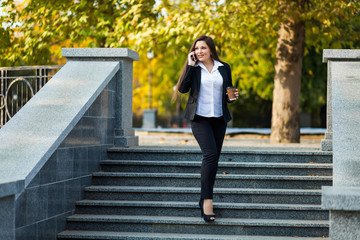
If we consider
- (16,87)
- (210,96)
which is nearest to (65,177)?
(210,96)

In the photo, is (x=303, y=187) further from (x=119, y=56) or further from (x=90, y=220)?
(x=119, y=56)

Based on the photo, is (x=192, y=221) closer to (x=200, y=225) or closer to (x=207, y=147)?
(x=200, y=225)

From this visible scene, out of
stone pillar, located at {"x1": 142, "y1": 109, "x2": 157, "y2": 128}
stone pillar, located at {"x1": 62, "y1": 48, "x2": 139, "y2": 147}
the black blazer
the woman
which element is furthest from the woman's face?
stone pillar, located at {"x1": 142, "y1": 109, "x2": 157, "y2": 128}

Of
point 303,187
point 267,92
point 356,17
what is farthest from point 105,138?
point 267,92

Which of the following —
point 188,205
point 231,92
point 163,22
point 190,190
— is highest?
point 163,22

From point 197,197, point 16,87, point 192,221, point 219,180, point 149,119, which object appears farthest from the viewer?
point 149,119

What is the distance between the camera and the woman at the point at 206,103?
5.70m

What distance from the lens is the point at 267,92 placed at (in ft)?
88.7

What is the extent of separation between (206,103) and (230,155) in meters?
1.69

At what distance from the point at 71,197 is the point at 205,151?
164 cm

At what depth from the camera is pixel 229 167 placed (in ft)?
22.9

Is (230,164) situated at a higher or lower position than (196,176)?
higher

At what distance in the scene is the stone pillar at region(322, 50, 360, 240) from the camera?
411 cm

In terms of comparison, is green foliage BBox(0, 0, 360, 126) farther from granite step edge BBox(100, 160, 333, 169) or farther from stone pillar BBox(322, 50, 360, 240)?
granite step edge BBox(100, 160, 333, 169)
